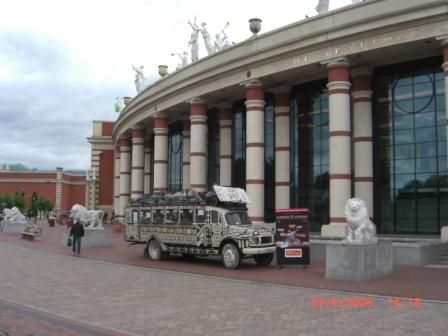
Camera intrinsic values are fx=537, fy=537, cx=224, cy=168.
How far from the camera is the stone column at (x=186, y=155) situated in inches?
1571

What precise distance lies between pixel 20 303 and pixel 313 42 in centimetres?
1770

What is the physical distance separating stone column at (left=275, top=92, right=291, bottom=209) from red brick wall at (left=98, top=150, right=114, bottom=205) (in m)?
37.3

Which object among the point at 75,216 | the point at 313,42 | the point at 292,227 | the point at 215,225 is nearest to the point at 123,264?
the point at 215,225

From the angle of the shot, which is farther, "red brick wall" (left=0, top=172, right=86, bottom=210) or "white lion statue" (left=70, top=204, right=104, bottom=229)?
"red brick wall" (left=0, top=172, right=86, bottom=210)

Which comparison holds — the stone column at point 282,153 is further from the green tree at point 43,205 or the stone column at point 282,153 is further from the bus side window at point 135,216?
the green tree at point 43,205

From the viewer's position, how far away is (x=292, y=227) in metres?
18.1

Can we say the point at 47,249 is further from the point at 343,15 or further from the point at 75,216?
the point at 343,15

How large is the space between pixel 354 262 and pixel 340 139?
9.82 m

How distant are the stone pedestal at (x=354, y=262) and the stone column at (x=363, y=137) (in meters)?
10.6

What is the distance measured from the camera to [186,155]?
1590 inches

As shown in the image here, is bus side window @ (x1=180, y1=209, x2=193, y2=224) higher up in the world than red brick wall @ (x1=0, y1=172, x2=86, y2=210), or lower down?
lower down

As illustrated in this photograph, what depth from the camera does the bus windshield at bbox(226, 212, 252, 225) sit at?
19375 mm

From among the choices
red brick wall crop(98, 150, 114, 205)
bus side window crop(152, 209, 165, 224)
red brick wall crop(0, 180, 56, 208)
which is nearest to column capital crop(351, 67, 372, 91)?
bus side window crop(152, 209, 165, 224)
